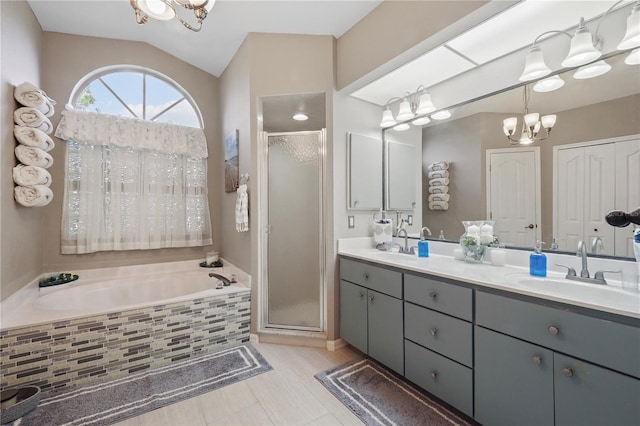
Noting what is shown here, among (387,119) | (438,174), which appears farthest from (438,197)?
(387,119)

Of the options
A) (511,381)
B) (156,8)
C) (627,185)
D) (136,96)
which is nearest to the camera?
(511,381)

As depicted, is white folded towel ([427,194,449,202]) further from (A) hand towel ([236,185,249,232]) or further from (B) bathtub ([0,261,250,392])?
(B) bathtub ([0,261,250,392])

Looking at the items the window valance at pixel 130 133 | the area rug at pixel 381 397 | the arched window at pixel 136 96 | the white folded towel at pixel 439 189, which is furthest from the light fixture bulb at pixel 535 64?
the arched window at pixel 136 96

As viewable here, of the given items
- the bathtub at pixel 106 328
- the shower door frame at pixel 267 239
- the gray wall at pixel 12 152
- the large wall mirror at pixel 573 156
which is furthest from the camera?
the shower door frame at pixel 267 239

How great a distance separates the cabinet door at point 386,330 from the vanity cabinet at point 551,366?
0.51m

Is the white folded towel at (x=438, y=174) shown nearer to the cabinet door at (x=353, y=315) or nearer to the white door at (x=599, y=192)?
the white door at (x=599, y=192)

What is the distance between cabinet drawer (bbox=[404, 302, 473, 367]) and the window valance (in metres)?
2.90

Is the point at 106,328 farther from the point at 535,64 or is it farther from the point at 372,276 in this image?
the point at 535,64

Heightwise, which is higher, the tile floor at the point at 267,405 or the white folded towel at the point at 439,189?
the white folded towel at the point at 439,189

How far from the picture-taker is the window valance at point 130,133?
8.57 ft

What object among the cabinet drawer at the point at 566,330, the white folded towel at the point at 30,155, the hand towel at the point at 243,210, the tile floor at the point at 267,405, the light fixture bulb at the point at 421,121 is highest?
the light fixture bulb at the point at 421,121

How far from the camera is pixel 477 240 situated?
1812mm

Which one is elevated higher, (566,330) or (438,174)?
(438,174)

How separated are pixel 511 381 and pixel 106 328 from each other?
2.54 meters
